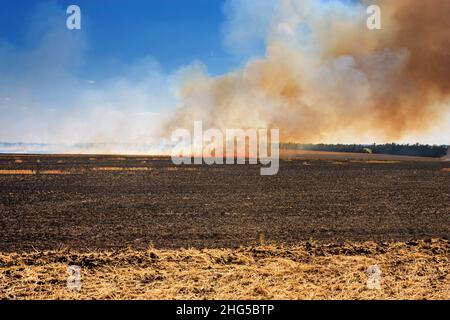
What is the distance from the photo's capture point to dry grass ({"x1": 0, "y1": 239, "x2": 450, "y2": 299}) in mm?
9312

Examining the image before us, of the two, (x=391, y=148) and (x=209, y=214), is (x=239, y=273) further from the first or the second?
(x=391, y=148)

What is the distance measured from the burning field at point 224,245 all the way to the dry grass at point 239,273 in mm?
27

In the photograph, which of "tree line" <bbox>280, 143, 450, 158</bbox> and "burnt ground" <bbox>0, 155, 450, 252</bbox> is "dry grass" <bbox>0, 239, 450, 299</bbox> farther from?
"tree line" <bbox>280, 143, 450, 158</bbox>

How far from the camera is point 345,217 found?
19.8 m

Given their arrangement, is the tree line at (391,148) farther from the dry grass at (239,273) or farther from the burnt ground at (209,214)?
the dry grass at (239,273)

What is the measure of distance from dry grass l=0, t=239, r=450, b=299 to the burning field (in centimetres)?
3

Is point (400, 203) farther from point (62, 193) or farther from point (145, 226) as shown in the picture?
point (62, 193)

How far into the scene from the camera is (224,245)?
14.0 metres

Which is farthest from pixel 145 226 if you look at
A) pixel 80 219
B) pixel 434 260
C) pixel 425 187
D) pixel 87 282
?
pixel 425 187

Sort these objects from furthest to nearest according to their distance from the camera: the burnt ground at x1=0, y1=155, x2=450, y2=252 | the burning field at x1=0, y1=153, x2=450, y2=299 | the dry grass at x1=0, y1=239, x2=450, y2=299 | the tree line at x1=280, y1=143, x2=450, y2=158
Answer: the tree line at x1=280, y1=143, x2=450, y2=158 → the burnt ground at x1=0, y1=155, x2=450, y2=252 → the burning field at x1=0, y1=153, x2=450, y2=299 → the dry grass at x1=0, y1=239, x2=450, y2=299

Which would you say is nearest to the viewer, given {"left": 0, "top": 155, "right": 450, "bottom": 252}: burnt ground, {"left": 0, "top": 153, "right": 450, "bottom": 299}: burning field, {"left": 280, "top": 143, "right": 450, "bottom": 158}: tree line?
{"left": 0, "top": 153, "right": 450, "bottom": 299}: burning field

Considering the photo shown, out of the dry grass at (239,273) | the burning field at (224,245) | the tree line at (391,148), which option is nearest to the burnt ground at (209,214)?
the burning field at (224,245)

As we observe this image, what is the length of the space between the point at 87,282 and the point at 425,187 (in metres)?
29.9

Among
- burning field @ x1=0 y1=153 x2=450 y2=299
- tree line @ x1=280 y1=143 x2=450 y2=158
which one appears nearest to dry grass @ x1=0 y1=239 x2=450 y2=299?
burning field @ x1=0 y1=153 x2=450 y2=299
